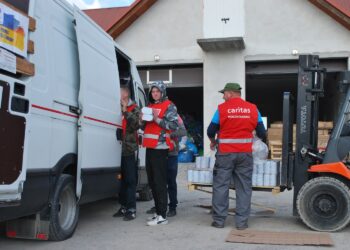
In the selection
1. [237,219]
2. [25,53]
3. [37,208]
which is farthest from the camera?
[237,219]

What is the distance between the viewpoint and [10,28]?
4246 mm

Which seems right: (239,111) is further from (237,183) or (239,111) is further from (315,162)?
(315,162)

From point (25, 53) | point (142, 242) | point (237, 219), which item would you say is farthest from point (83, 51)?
point (237, 219)

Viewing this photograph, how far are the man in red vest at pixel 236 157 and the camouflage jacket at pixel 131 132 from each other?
1127 mm

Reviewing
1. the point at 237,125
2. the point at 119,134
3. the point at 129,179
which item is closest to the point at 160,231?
the point at 129,179

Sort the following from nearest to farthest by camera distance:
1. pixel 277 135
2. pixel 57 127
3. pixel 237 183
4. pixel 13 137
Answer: pixel 13 137 < pixel 57 127 < pixel 237 183 < pixel 277 135

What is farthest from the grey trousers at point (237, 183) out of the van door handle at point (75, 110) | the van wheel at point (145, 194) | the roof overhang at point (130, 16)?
the roof overhang at point (130, 16)

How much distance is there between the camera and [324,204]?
20.5ft

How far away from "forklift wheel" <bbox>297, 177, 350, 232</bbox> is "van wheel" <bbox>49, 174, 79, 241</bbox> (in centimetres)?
291

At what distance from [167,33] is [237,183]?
9613mm

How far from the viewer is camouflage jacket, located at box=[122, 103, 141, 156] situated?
268 inches

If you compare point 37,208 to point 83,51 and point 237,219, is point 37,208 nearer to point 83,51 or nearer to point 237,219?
point 83,51

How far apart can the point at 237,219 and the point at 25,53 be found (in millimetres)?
3545

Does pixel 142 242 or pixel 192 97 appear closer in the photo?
pixel 142 242
